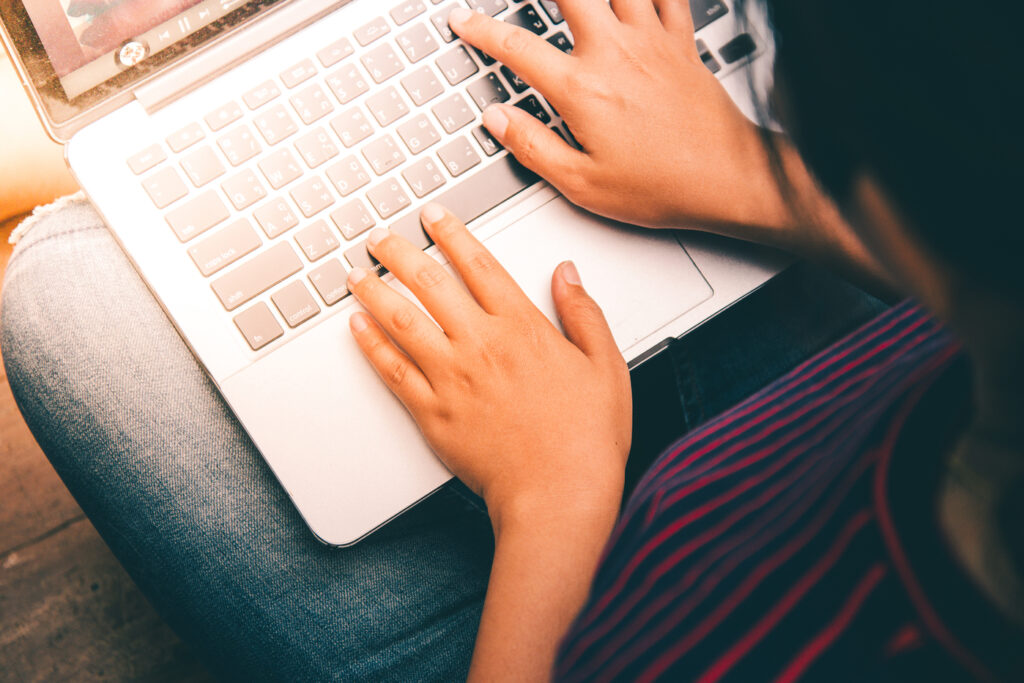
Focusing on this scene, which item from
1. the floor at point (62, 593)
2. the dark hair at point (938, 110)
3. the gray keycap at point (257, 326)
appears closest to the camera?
the dark hair at point (938, 110)

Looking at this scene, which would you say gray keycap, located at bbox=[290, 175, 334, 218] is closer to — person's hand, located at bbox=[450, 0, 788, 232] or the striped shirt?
person's hand, located at bbox=[450, 0, 788, 232]

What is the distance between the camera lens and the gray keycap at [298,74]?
0.45 metres

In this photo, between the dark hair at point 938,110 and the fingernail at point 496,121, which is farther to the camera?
the fingernail at point 496,121

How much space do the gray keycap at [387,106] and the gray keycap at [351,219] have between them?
7 cm

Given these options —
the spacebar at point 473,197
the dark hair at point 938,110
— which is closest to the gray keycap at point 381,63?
the spacebar at point 473,197

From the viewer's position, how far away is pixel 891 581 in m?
0.26

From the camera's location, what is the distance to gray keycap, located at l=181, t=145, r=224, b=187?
0.43 metres

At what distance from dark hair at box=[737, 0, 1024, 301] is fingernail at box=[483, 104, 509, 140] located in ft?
0.82

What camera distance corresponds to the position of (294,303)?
0.43 metres

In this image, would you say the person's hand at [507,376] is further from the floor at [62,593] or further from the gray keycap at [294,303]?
the floor at [62,593]

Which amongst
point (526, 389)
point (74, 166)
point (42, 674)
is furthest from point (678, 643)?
point (42, 674)

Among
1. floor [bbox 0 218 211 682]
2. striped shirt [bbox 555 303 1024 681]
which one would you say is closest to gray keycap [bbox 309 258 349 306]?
striped shirt [bbox 555 303 1024 681]

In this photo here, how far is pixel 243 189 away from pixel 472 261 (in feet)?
0.60

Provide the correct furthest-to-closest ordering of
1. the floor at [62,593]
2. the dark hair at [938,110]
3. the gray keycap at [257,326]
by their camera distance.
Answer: the floor at [62,593] < the gray keycap at [257,326] < the dark hair at [938,110]
